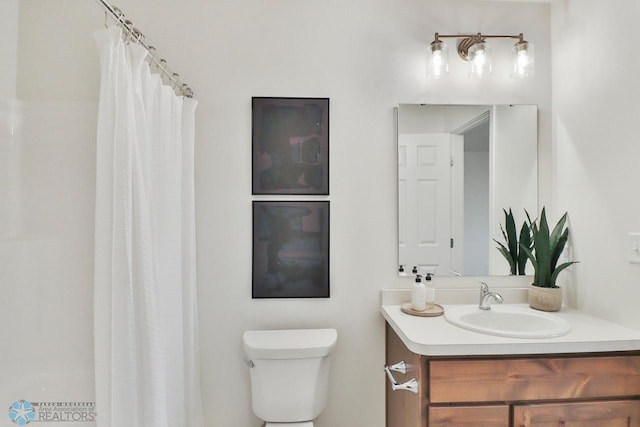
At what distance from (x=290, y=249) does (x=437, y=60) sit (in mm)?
1222

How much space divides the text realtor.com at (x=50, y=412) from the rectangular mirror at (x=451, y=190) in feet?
4.93

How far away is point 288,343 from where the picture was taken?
5.07ft

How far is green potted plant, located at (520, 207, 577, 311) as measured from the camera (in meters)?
1.64

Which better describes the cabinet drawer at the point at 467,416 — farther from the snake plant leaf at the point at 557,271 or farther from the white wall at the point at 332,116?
the snake plant leaf at the point at 557,271

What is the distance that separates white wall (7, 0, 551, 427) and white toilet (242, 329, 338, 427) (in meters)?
0.22

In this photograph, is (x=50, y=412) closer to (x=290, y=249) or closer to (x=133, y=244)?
(x=133, y=244)

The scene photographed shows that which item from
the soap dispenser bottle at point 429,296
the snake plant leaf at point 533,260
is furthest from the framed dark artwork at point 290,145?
A: the snake plant leaf at point 533,260

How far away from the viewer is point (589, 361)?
126 cm

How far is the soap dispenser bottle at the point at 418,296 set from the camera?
1.60 meters

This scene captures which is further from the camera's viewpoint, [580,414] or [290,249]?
[290,249]

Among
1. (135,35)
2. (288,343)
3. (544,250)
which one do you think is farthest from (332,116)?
(544,250)

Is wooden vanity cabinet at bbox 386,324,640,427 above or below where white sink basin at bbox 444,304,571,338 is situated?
below

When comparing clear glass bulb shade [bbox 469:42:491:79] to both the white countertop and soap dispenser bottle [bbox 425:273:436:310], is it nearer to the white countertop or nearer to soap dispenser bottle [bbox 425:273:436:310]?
soap dispenser bottle [bbox 425:273:436:310]

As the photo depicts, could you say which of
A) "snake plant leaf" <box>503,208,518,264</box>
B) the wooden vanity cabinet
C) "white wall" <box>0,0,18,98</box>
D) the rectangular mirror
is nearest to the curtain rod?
"white wall" <box>0,0,18,98</box>
